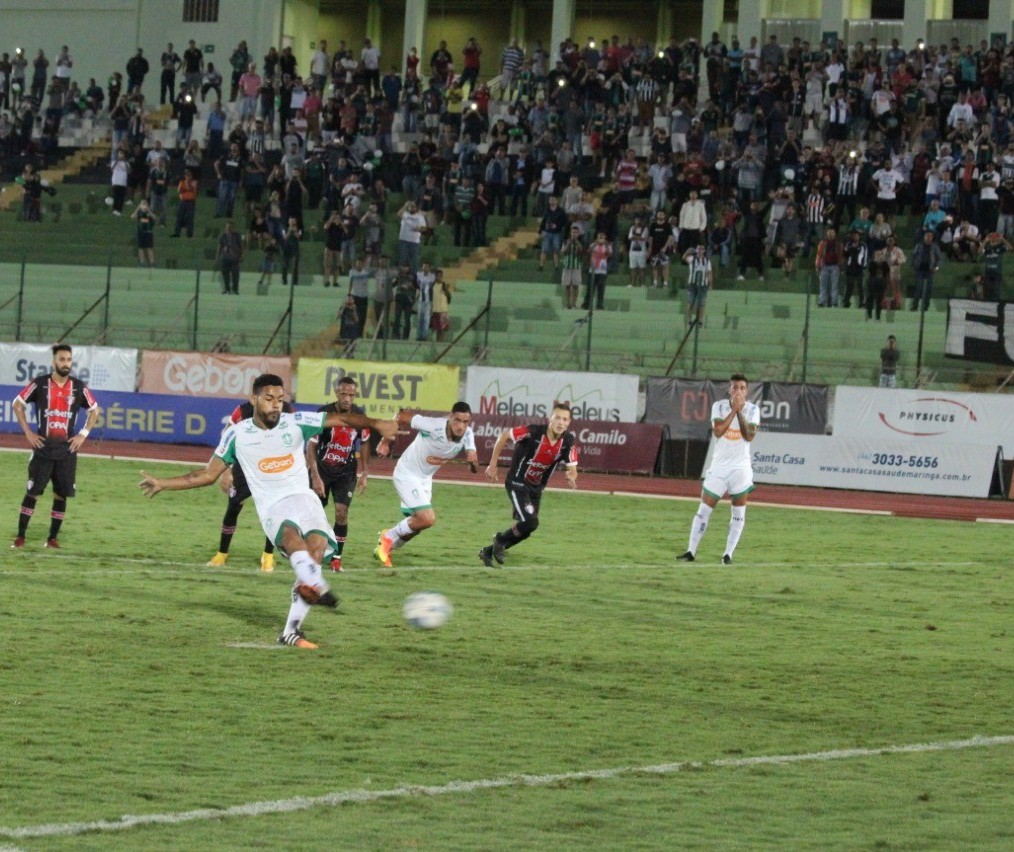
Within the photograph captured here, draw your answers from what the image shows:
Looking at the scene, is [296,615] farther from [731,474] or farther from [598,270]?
[598,270]

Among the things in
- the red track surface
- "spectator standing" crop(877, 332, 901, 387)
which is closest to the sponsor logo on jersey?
the red track surface

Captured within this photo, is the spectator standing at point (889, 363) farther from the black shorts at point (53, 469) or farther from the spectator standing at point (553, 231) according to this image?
the black shorts at point (53, 469)

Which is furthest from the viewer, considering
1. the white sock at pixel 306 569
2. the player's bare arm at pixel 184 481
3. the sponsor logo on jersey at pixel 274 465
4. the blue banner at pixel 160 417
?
the blue banner at pixel 160 417

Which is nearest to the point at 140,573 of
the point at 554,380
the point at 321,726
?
the point at 321,726

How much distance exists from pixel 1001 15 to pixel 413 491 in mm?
33836

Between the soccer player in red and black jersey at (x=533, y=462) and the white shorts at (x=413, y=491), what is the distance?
0.71 meters

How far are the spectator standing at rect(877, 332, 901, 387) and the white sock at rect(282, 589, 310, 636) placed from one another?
21016 mm

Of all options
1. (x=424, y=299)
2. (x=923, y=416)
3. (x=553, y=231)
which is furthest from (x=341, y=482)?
(x=553, y=231)

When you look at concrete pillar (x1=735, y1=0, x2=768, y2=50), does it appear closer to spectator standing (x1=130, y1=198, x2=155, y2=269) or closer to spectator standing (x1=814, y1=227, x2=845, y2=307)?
spectator standing (x1=814, y1=227, x2=845, y2=307)

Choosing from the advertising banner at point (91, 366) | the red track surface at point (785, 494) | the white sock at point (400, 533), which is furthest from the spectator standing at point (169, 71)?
the white sock at point (400, 533)

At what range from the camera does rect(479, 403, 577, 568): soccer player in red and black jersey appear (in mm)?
18922

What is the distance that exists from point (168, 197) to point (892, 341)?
2179 centimetres

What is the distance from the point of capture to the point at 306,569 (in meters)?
11.9

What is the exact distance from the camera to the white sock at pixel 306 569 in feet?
39.0
